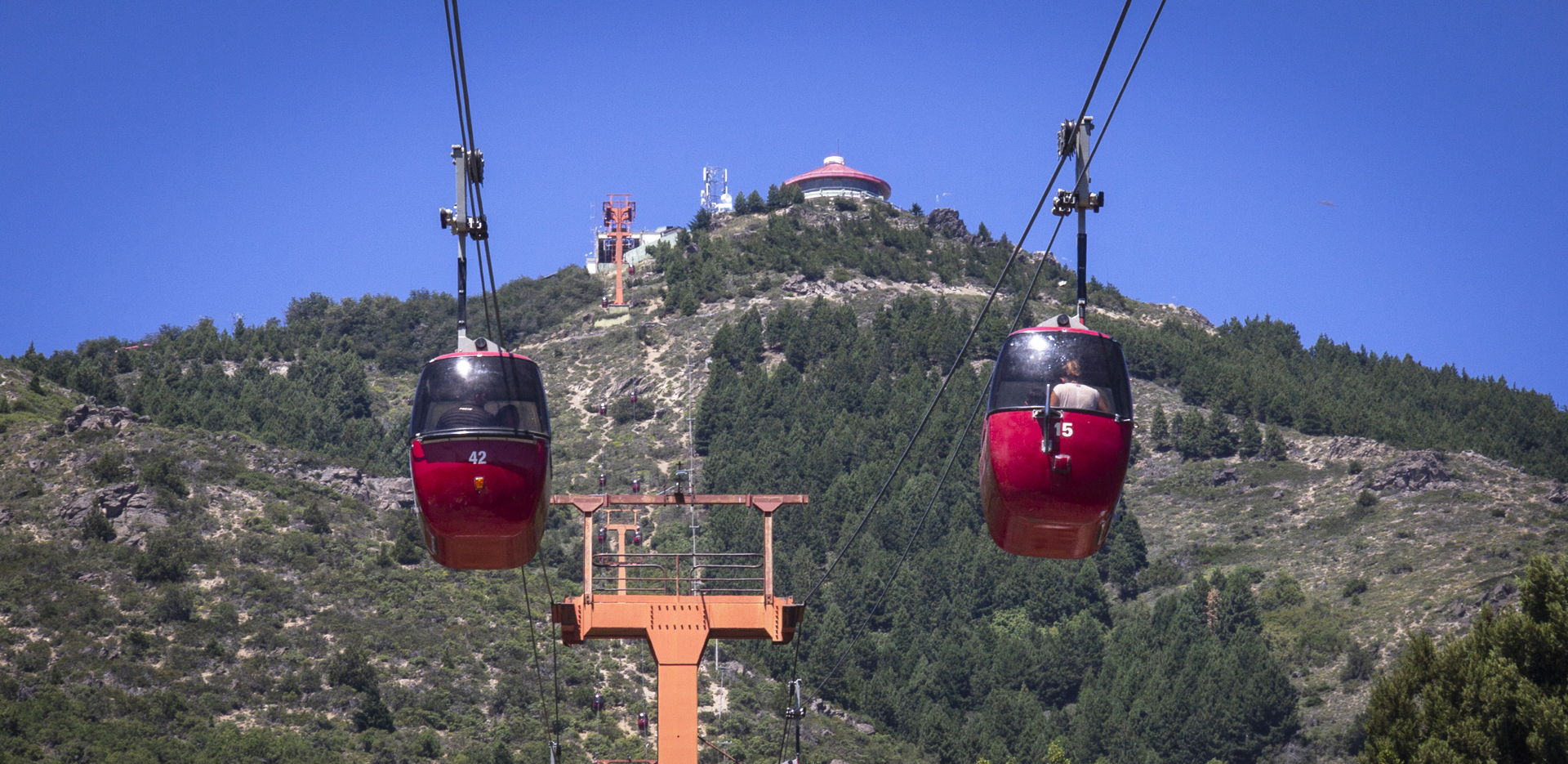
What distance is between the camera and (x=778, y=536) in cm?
8262

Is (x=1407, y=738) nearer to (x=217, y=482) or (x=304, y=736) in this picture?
(x=304, y=736)

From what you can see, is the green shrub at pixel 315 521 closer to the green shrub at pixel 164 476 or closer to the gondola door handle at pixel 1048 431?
the green shrub at pixel 164 476

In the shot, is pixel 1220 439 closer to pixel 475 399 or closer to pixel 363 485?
pixel 363 485

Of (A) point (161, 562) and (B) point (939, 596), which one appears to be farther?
(B) point (939, 596)

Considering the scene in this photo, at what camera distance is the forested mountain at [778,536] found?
184ft

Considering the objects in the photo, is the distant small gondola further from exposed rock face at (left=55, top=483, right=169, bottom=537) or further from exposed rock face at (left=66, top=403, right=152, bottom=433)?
exposed rock face at (left=66, top=403, right=152, bottom=433)

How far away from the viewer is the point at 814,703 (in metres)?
66.1

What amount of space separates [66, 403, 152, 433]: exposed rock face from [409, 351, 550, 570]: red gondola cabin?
6240 centimetres

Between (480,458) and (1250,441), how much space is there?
3448 inches

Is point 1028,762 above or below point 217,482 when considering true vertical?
below

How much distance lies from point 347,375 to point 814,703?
5154 cm

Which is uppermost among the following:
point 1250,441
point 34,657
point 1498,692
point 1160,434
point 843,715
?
point 1160,434

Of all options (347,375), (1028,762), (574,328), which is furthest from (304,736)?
(574,328)

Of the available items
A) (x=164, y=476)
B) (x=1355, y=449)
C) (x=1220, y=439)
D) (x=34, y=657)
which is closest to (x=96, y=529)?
(x=164, y=476)
